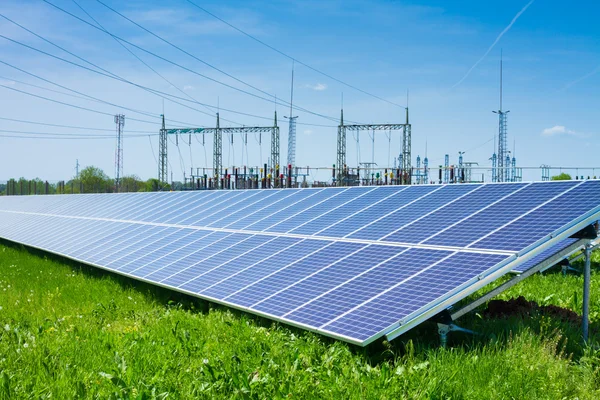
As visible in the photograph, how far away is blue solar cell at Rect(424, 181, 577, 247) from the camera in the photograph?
9198 mm

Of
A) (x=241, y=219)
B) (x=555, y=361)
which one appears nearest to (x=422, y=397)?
(x=555, y=361)

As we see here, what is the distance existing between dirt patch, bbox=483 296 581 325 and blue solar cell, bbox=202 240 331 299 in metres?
3.00

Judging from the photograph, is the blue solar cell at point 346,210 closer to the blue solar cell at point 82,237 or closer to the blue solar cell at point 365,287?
the blue solar cell at point 365,287

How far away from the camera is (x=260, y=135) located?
64812mm

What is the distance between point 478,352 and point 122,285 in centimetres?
879

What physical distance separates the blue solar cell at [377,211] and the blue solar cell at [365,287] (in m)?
2.17

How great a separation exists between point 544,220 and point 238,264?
17.3ft

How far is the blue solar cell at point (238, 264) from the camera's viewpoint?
10711 millimetres

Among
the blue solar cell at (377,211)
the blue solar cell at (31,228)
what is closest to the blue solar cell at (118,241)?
the blue solar cell at (31,228)

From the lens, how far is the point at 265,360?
24.5 feet

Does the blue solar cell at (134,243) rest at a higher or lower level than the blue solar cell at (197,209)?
lower

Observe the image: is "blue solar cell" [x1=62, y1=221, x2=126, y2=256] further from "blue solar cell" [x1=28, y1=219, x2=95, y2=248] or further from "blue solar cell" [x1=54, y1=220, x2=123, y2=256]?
"blue solar cell" [x1=28, y1=219, x2=95, y2=248]

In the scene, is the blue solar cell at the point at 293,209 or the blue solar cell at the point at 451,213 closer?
the blue solar cell at the point at 451,213

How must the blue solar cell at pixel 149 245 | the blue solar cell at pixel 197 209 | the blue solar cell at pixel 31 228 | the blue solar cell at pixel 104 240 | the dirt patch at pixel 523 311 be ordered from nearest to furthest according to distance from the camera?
1. the dirt patch at pixel 523 311
2. the blue solar cell at pixel 149 245
3. the blue solar cell at pixel 104 240
4. the blue solar cell at pixel 197 209
5. the blue solar cell at pixel 31 228
